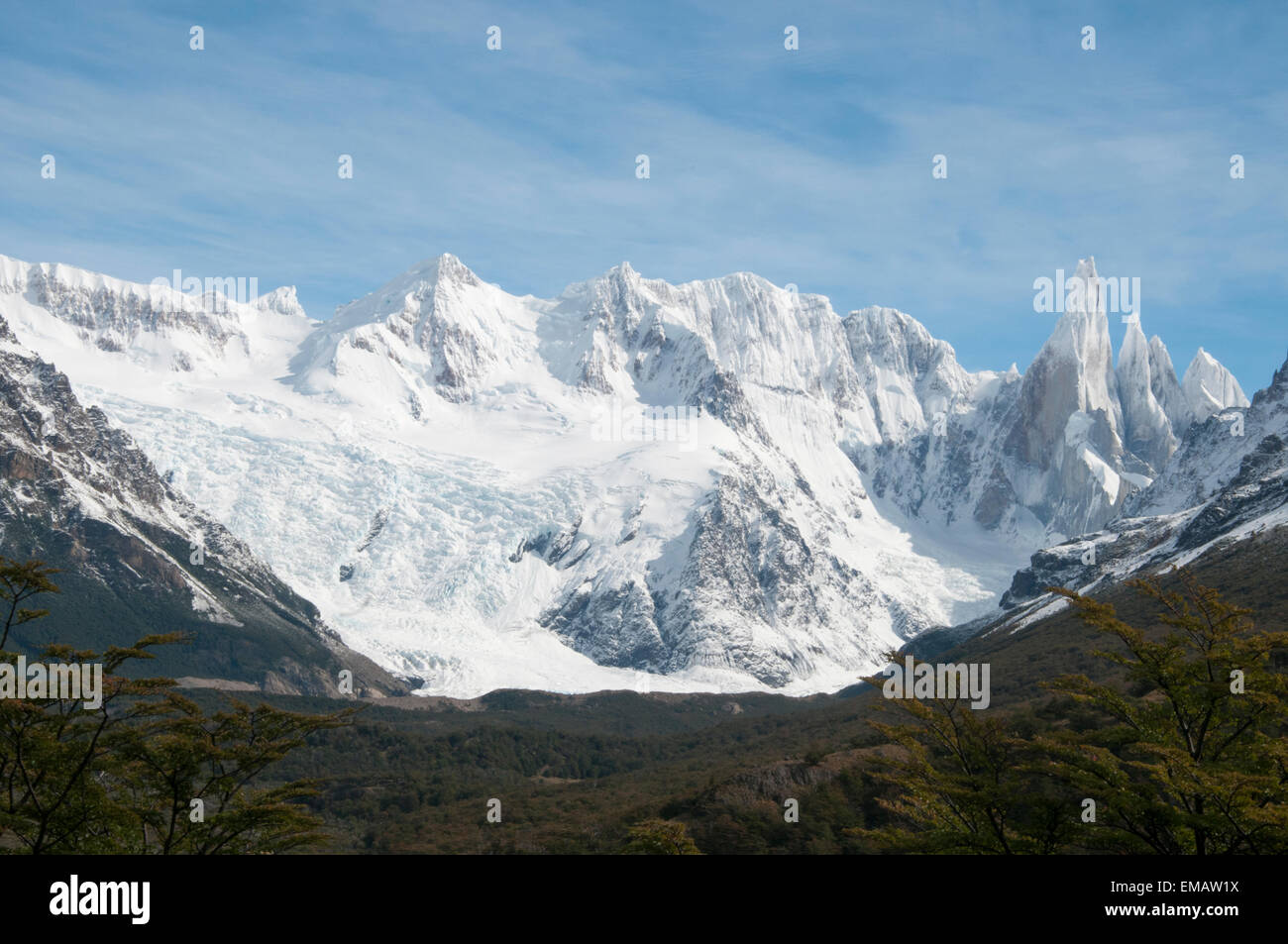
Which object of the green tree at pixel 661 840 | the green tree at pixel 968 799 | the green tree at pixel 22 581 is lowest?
the green tree at pixel 661 840

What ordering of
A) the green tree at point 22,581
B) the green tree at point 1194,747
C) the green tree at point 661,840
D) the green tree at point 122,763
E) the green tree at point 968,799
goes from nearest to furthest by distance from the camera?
1. the green tree at point 1194,747
2. the green tree at point 122,763
3. the green tree at point 968,799
4. the green tree at point 22,581
5. the green tree at point 661,840

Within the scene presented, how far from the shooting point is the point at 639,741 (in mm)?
194250

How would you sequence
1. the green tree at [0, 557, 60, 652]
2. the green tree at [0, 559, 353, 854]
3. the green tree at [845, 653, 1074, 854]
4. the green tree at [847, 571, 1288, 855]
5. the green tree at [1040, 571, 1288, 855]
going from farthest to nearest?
the green tree at [0, 557, 60, 652]
the green tree at [845, 653, 1074, 854]
the green tree at [0, 559, 353, 854]
the green tree at [847, 571, 1288, 855]
the green tree at [1040, 571, 1288, 855]

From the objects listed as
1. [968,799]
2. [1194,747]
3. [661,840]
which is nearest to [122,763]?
[661,840]

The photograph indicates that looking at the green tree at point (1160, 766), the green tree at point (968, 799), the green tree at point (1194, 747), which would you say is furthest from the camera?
the green tree at point (968, 799)

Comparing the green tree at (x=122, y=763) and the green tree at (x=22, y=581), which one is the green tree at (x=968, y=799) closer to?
the green tree at (x=122, y=763)

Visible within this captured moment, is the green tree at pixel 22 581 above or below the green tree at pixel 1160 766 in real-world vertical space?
above

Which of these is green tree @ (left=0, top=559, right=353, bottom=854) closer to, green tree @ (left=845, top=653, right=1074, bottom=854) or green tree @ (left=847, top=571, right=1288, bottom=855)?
green tree @ (left=845, top=653, right=1074, bottom=854)

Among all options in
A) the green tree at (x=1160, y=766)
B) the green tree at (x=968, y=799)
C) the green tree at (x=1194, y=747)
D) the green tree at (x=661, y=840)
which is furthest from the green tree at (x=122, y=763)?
the green tree at (x=1194, y=747)

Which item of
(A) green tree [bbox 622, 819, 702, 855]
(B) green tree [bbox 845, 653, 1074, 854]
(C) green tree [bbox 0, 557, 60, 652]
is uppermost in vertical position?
(C) green tree [bbox 0, 557, 60, 652]

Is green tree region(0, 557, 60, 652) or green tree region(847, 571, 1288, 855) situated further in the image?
green tree region(0, 557, 60, 652)

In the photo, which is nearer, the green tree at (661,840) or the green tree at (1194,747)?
the green tree at (1194,747)

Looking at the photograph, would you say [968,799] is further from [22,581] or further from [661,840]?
[22,581]

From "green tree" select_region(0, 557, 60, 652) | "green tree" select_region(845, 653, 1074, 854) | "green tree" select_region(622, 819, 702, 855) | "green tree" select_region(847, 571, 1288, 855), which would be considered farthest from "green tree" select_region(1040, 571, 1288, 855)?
"green tree" select_region(0, 557, 60, 652)
